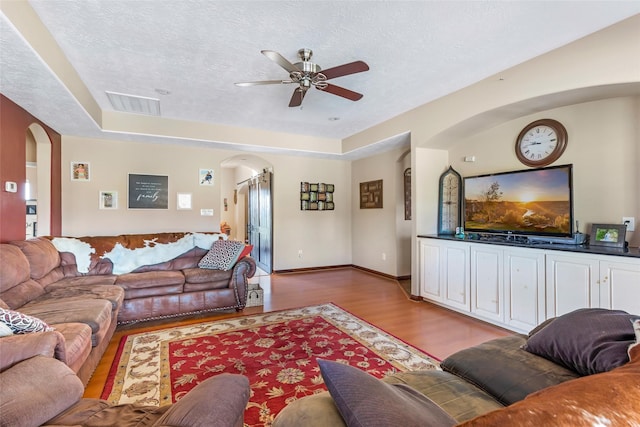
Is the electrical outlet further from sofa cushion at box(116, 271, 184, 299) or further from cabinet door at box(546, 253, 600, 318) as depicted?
sofa cushion at box(116, 271, 184, 299)

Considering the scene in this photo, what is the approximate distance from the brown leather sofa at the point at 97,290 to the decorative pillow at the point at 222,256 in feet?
0.34

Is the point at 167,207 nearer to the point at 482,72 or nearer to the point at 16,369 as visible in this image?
the point at 16,369

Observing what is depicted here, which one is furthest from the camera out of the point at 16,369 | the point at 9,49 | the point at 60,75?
the point at 60,75

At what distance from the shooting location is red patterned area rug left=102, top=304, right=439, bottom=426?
6.67 feet

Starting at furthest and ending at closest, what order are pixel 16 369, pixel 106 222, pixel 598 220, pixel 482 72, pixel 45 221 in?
1. pixel 106 222
2. pixel 45 221
3. pixel 482 72
4. pixel 598 220
5. pixel 16 369

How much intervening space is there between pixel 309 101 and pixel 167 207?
122 inches

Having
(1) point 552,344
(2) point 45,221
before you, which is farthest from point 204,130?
(1) point 552,344

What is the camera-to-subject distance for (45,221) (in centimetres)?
409

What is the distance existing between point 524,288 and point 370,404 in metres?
2.94

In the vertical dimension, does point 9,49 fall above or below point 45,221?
above

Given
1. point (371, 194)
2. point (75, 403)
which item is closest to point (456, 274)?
point (371, 194)

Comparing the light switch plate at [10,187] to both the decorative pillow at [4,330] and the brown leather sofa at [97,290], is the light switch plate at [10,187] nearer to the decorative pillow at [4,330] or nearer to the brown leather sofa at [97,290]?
the brown leather sofa at [97,290]

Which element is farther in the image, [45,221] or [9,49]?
[45,221]

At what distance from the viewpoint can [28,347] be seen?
128 centimetres
